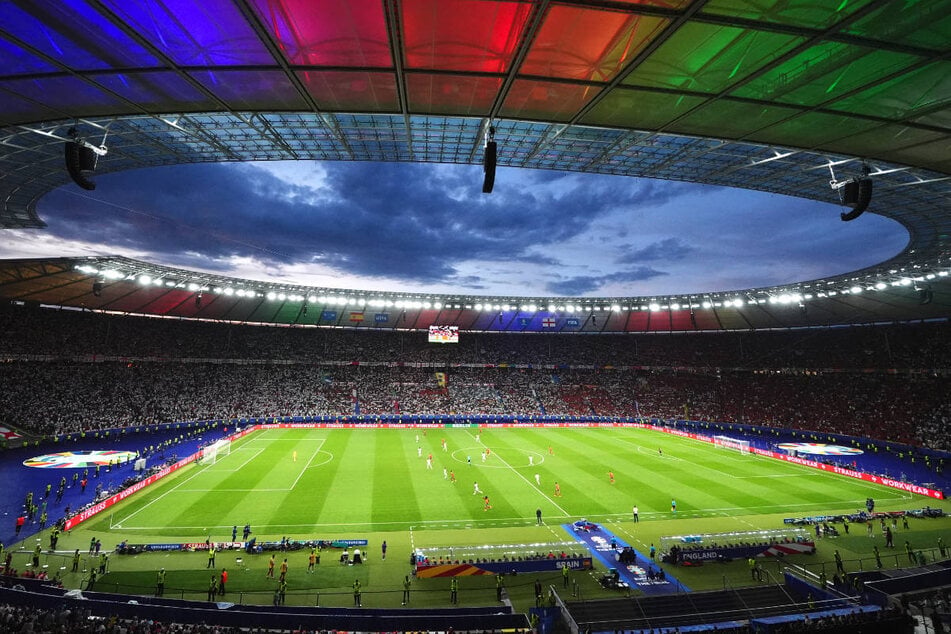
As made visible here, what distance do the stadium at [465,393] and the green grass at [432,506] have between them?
289 mm

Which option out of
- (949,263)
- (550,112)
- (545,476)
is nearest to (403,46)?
(550,112)

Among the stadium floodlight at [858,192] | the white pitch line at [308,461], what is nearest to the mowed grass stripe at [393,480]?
the white pitch line at [308,461]

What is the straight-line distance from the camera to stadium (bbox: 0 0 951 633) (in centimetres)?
714

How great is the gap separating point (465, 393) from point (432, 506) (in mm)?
44937

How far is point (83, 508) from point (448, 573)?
2331 cm

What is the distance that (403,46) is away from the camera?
7.06 m

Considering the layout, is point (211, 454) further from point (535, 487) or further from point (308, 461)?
point (535, 487)

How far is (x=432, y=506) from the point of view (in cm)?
2964

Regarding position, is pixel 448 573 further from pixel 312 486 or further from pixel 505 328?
pixel 505 328

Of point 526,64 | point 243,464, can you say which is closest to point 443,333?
point 243,464

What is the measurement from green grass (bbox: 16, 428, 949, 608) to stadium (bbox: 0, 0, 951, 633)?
0.29 meters

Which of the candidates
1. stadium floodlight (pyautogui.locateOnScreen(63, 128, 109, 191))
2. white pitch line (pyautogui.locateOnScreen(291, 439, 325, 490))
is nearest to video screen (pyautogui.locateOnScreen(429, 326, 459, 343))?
white pitch line (pyautogui.locateOnScreen(291, 439, 325, 490))

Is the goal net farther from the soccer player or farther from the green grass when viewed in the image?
the soccer player

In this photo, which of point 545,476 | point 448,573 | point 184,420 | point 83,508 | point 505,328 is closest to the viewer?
point 448,573
